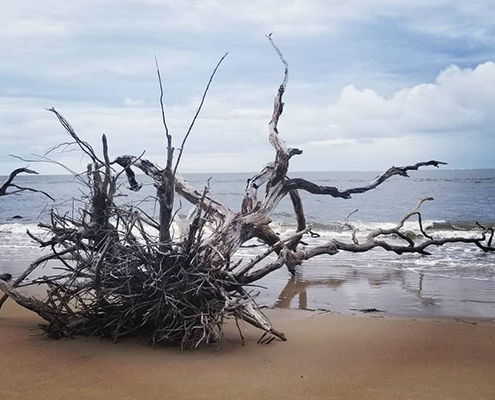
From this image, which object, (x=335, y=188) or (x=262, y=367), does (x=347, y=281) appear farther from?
(x=262, y=367)

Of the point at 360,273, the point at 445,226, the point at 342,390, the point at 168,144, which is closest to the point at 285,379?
the point at 342,390

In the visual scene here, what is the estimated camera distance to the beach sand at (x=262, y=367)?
3789 millimetres

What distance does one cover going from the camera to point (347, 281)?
884cm

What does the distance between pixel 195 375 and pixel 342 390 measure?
1005 mm

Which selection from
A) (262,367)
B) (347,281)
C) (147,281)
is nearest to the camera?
(262,367)

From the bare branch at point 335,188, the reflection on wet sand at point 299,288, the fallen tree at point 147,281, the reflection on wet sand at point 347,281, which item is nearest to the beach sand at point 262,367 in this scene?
the fallen tree at point 147,281

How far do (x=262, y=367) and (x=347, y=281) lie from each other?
4.79m

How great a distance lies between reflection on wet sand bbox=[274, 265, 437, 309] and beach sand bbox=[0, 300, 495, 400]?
1991 millimetres

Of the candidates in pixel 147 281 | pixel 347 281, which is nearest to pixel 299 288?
pixel 347 281

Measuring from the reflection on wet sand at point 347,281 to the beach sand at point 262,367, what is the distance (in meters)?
1.99

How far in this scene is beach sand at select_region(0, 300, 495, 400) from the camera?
3.79 m

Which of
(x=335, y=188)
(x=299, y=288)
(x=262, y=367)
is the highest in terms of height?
(x=335, y=188)

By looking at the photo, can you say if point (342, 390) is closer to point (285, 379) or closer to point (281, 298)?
point (285, 379)

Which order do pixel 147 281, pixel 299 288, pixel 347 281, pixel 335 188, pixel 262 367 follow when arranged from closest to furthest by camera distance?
pixel 262 367 → pixel 147 281 → pixel 335 188 → pixel 299 288 → pixel 347 281
